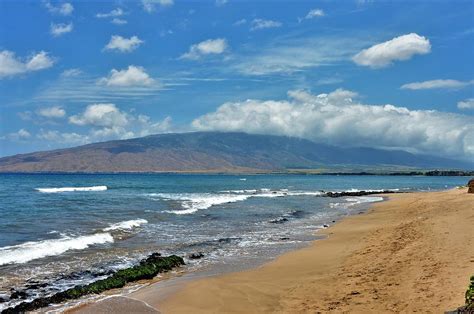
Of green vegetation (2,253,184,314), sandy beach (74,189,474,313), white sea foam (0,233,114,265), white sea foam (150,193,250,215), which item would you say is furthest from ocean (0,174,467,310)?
→ white sea foam (150,193,250,215)

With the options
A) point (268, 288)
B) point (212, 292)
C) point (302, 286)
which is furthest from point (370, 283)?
point (212, 292)

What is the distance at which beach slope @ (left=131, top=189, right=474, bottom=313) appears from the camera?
34.8 ft

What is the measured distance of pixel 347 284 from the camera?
12664 millimetres

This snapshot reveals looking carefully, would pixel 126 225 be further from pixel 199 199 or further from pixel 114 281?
pixel 199 199

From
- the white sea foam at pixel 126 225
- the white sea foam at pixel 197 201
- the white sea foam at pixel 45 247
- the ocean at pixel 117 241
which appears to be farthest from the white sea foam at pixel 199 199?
the white sea foam at pixel 45 247

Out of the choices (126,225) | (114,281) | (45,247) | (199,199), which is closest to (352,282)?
(114,281)

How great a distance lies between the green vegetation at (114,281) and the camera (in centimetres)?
1198

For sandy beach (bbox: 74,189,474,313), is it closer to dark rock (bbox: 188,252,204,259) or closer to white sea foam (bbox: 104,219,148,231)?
dark rock (bbox: 188,252,204,259)

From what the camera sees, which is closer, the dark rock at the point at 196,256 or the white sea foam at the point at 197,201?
the dark rock at the point at 196,256

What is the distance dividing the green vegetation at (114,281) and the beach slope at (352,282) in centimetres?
120

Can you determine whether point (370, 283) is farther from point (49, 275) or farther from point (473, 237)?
point (49, 275)

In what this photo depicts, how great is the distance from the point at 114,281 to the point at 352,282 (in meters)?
7.49

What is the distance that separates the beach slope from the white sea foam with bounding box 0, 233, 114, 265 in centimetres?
746

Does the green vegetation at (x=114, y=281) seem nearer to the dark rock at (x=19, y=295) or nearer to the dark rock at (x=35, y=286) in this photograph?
the dark rock at (x=19, y=295)
